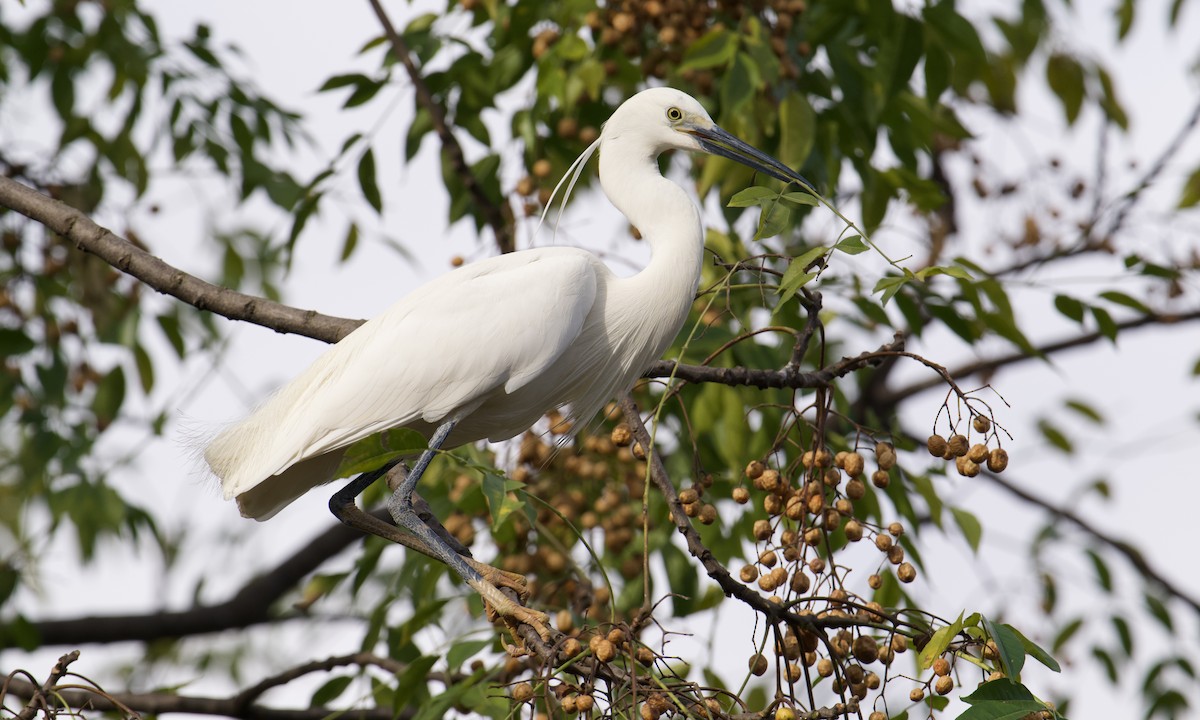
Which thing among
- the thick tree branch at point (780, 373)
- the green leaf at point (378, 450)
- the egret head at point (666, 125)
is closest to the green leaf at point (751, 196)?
the thick tree branch at point (780, 373)

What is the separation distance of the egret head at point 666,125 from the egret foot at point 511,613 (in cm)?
109

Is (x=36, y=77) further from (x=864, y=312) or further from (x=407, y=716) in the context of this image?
(x=864, y=312)

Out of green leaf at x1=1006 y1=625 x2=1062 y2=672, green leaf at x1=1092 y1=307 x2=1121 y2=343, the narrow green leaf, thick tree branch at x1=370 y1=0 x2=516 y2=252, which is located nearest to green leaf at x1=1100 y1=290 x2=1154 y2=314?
green leaf at x1=1092 y1=307 x2=1121 y2=343

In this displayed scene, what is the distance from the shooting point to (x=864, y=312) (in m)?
3.10

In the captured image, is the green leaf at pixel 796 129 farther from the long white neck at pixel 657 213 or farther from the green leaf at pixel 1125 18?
the green leaf at pixel 1125 18

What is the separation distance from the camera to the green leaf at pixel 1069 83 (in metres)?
4.98

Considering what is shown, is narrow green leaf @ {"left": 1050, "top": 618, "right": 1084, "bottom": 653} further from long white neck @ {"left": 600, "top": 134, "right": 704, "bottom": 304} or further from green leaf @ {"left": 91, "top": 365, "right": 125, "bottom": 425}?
green leaf @ {"left": 91, "top": 365, "right": 125, "bottom": 425}

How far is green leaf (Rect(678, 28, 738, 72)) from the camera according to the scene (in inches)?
118

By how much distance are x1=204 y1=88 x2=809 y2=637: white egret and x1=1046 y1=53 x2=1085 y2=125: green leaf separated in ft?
8.37

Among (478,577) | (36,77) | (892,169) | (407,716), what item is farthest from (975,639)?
(36,77)

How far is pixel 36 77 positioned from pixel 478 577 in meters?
2.91

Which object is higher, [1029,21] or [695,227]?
[1029,21]

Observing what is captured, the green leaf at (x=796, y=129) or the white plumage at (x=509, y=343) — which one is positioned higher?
the green leaf at (x=796, y=129)

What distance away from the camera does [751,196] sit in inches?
80.3
